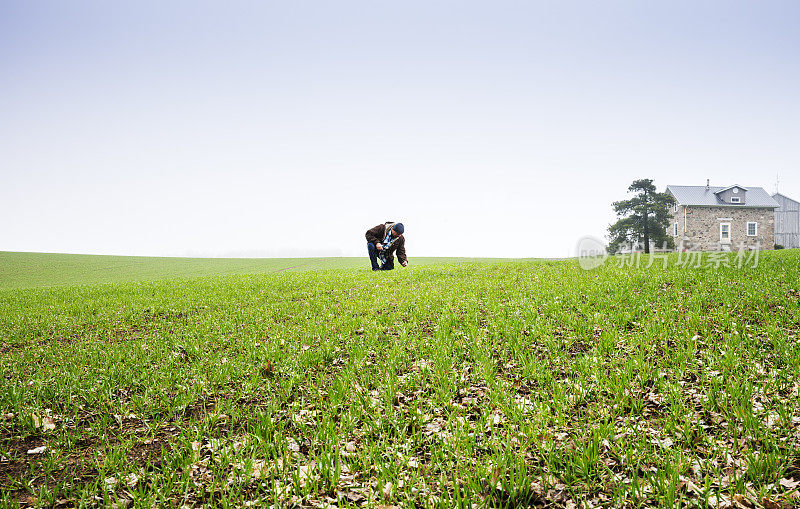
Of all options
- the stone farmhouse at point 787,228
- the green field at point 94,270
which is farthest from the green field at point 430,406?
the stone farmhouse at point 787,228

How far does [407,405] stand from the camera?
4.77 meters

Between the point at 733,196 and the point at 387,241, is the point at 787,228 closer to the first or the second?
the point at 733,196

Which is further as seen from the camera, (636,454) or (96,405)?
(96,405)

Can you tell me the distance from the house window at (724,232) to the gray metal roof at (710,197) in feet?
7.22

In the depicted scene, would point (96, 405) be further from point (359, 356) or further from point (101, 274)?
point (101, 274)

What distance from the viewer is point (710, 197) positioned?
4600 cm

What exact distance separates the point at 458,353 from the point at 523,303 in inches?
142

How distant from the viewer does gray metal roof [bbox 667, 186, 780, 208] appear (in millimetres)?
45334

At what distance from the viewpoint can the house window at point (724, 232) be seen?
45.3 metres

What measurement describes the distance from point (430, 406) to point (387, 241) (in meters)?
10.9

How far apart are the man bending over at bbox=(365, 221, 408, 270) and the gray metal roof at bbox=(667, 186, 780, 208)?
142 ft

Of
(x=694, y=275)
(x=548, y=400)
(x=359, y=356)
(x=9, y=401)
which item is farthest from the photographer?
(x=694, y=275)

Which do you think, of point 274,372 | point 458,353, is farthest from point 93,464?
point 458,353

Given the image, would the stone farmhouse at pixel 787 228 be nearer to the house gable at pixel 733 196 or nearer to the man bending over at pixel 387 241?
the house gable at pixel 733 196
